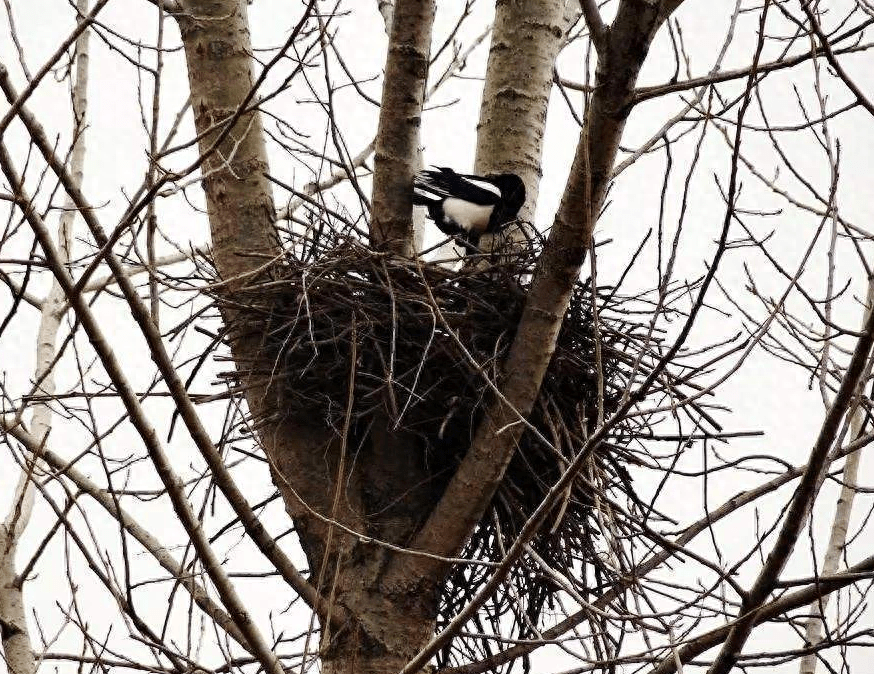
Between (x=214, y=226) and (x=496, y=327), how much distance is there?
2.87 feet

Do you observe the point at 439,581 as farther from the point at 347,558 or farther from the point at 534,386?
the point at 534,386

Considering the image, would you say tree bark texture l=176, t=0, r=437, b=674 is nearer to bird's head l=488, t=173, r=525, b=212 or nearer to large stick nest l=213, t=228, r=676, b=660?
large stick nest l=213, t=228, r=676, b=660

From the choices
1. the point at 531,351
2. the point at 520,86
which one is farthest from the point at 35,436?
the point at 531,351

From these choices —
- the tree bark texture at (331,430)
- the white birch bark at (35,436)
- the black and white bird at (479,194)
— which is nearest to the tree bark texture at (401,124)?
the tree bark texture at (331,430)

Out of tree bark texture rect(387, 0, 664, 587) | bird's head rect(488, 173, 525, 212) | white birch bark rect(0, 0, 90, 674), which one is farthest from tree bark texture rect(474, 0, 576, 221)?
white birch bark rect(0, 0, 90, 674)

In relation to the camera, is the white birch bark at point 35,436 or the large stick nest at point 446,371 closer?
the large stick nest at point 446,371

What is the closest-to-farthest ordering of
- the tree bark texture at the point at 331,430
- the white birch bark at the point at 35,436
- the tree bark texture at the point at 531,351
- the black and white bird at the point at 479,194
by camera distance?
the tree bark texture at the point at 531,351, the tree bark texture at the point at 331,430, the white birch bark at the point at 35,436, the black and white bird at the point at 479,194

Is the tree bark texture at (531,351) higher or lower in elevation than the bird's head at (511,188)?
lower

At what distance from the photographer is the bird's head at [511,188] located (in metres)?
3.65

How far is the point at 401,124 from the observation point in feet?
10.0

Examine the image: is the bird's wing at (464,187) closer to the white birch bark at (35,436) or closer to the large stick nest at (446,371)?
the large stick nest at (446,371)

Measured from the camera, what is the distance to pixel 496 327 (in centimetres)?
309

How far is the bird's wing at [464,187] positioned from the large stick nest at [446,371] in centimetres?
47

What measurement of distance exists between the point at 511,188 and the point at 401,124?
70 cm
